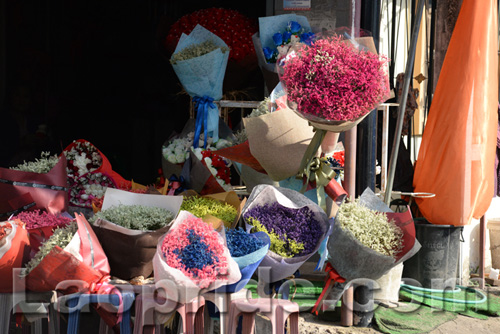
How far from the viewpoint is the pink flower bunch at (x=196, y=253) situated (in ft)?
6.83

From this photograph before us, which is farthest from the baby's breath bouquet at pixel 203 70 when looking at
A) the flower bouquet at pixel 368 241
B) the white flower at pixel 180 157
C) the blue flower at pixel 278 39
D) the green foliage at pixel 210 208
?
the flower bouquet at pixel 368 241

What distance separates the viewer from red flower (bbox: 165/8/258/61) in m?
4.77

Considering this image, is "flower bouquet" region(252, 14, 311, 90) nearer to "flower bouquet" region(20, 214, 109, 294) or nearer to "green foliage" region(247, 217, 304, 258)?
"green foliage" region(247, 217, 304, 258)

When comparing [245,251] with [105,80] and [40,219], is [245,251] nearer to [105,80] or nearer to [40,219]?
[40,219]

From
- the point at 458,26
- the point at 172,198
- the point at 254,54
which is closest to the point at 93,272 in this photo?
the point at 172,198

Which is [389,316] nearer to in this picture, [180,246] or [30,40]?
[180,246]

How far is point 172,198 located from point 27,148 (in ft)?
10.2

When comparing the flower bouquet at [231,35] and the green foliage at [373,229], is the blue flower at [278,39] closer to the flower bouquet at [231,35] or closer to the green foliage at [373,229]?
the flower bouquet at [231,35]

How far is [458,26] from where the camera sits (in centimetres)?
438

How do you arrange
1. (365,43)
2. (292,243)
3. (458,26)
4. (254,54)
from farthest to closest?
(254,54) < (458,26) < (365,43) < (292,243)

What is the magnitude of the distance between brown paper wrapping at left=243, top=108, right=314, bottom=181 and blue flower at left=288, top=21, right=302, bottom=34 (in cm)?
140

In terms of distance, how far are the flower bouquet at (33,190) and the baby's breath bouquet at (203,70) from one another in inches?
61.1

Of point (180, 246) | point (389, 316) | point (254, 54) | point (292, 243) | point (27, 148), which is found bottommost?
point (389, 316)

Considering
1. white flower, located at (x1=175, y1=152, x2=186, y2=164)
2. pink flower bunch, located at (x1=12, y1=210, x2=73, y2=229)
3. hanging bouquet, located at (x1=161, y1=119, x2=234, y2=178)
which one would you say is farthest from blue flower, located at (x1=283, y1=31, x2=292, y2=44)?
pink flower bunch, located at (x1=12, y1=210, x2=73, y2=229)
